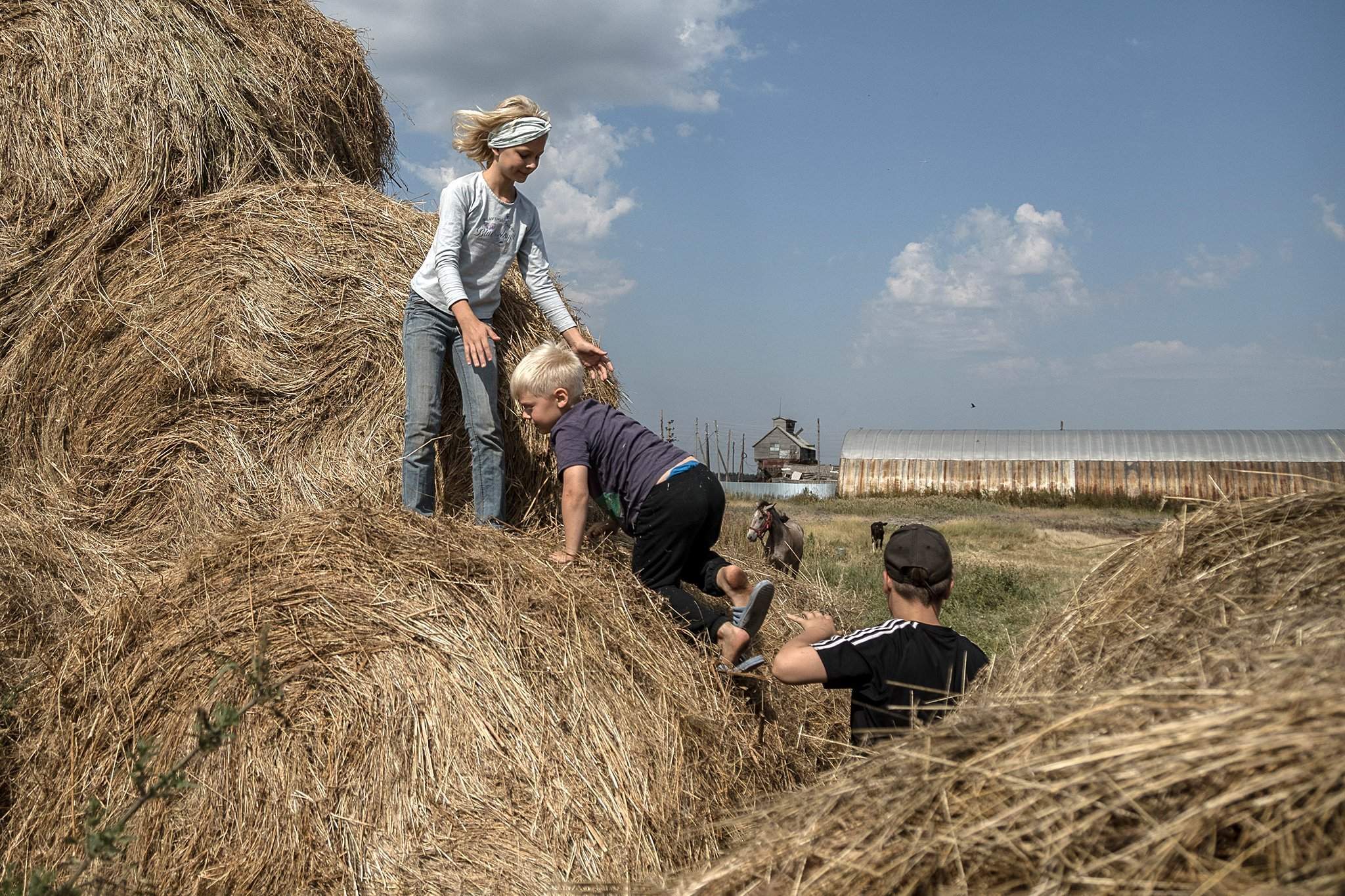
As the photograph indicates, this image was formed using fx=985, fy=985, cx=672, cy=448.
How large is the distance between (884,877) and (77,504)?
4119 millimetres

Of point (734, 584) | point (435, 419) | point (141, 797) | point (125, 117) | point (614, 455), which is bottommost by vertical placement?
point (141, 797)

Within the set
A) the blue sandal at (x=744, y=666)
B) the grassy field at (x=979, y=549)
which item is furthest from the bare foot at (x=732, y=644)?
the grassy field at (x=979, y=549)

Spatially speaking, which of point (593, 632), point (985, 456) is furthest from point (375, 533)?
point (985, 456)

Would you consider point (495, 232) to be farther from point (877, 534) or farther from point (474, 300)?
point (877, 534)

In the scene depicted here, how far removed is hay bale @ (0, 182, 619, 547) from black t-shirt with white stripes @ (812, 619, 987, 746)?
77.8 inches

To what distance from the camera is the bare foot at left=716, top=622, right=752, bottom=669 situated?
3.74 m

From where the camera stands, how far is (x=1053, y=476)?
28.7 meters

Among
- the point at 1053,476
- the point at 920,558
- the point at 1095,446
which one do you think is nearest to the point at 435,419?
the point at 920,558

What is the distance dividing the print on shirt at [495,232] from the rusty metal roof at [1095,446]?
27.1 m

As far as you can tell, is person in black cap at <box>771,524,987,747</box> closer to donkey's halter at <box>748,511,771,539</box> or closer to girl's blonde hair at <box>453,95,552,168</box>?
girl's blonde hair at <box>453,95,552,168</box>

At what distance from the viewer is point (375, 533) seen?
11.5 feet

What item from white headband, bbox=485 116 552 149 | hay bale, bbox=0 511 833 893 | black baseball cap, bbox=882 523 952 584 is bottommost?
hay bale, bbox=0 511 833 893

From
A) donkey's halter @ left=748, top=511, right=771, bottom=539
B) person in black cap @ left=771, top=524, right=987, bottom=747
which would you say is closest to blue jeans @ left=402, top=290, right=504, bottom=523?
person in black cap @ left=771, top=524, right=987, bottom=747

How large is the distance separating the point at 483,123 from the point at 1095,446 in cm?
2784
